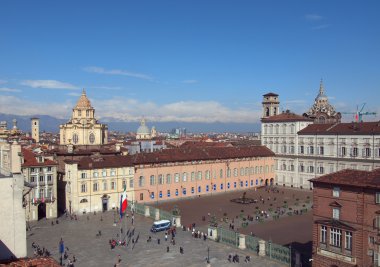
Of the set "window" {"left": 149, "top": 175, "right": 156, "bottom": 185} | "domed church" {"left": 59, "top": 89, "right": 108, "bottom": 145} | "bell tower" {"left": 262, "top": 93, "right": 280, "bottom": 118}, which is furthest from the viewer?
"bell tower" {"left": 262, "top": 93, "right": 280, "bottom": 118}

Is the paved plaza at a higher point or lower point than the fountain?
lower

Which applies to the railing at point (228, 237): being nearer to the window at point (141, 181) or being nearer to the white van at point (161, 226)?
the white van at point (161, 226)

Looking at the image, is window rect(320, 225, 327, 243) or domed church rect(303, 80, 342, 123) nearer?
window rect(320, 225, 327, 243)

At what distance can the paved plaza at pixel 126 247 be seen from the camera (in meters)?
38.5

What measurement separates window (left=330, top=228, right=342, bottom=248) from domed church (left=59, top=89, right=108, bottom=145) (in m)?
56.4

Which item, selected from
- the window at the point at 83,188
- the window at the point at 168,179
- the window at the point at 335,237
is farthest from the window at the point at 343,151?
the window at the point at 335,237

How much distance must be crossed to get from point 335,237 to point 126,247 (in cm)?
2090

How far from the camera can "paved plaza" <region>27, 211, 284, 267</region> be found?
3847 cm

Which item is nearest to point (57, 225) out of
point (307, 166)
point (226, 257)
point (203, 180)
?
point (226, 257)

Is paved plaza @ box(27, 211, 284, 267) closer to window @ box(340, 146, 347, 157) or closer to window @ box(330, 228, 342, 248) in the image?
window @ box(330, 228, 342, 248)

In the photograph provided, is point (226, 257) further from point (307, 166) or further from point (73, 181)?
point (307, 166)

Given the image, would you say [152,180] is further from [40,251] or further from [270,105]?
[270,105]

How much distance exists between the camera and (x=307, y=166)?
3287 inches

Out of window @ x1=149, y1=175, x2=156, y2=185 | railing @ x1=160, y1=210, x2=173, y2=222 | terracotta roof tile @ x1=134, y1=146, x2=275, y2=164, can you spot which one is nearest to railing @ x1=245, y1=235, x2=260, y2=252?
railing @ x1=160, y1=210, x2=173, y2=222
